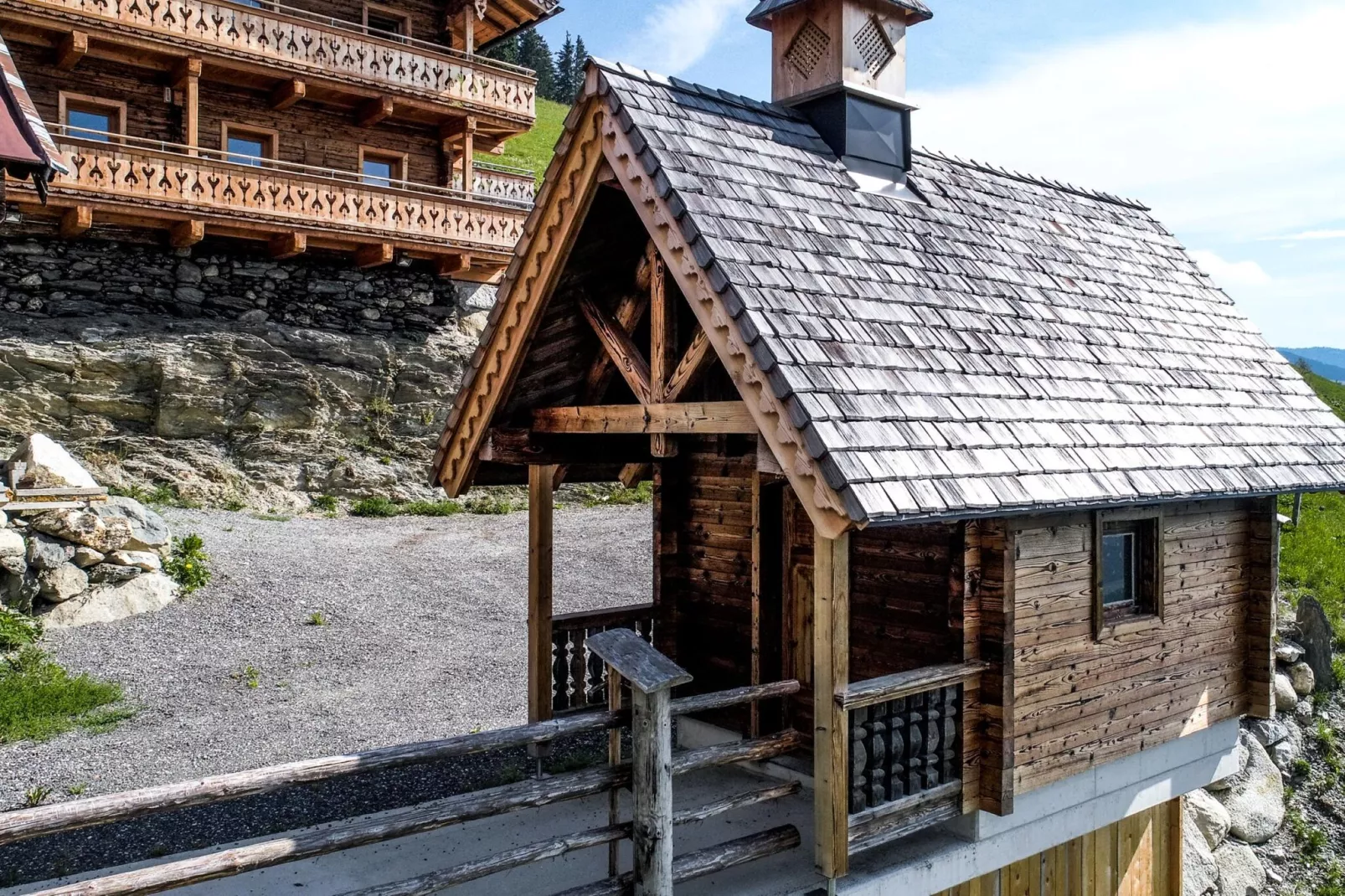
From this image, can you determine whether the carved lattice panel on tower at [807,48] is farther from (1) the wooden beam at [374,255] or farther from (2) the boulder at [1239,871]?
(1) the wooden beam at [374,255]

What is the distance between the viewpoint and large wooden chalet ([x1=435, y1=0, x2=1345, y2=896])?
18.1 feet

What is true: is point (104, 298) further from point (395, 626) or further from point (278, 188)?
point (395, 626)

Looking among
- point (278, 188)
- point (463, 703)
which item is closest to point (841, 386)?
point (463, 703)

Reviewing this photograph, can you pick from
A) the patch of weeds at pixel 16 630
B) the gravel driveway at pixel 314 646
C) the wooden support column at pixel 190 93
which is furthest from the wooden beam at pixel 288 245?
the patch of weeds at pixel 16 630

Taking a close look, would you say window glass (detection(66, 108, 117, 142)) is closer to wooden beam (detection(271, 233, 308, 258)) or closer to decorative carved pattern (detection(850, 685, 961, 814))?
wooden beam (detection(271, 233, 308, 258))

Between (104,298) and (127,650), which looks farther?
(104,298)

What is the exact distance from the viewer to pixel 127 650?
12.2 metres

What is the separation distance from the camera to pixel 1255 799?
1239 cm

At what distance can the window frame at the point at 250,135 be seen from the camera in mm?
19781

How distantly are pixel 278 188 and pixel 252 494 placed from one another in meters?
5.90

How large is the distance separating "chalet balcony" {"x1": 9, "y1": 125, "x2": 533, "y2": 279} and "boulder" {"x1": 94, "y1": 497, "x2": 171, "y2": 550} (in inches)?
221

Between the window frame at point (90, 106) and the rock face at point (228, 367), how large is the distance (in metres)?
2.03

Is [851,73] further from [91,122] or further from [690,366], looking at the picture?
[91,122]

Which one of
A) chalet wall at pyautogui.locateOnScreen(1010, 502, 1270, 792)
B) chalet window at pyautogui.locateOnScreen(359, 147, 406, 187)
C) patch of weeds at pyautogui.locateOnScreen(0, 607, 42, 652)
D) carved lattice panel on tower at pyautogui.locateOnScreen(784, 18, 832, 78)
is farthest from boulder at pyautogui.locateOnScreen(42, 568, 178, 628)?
chalet wall at pyautogui.locateOnScreen(1010, 502, 1270, 792)
